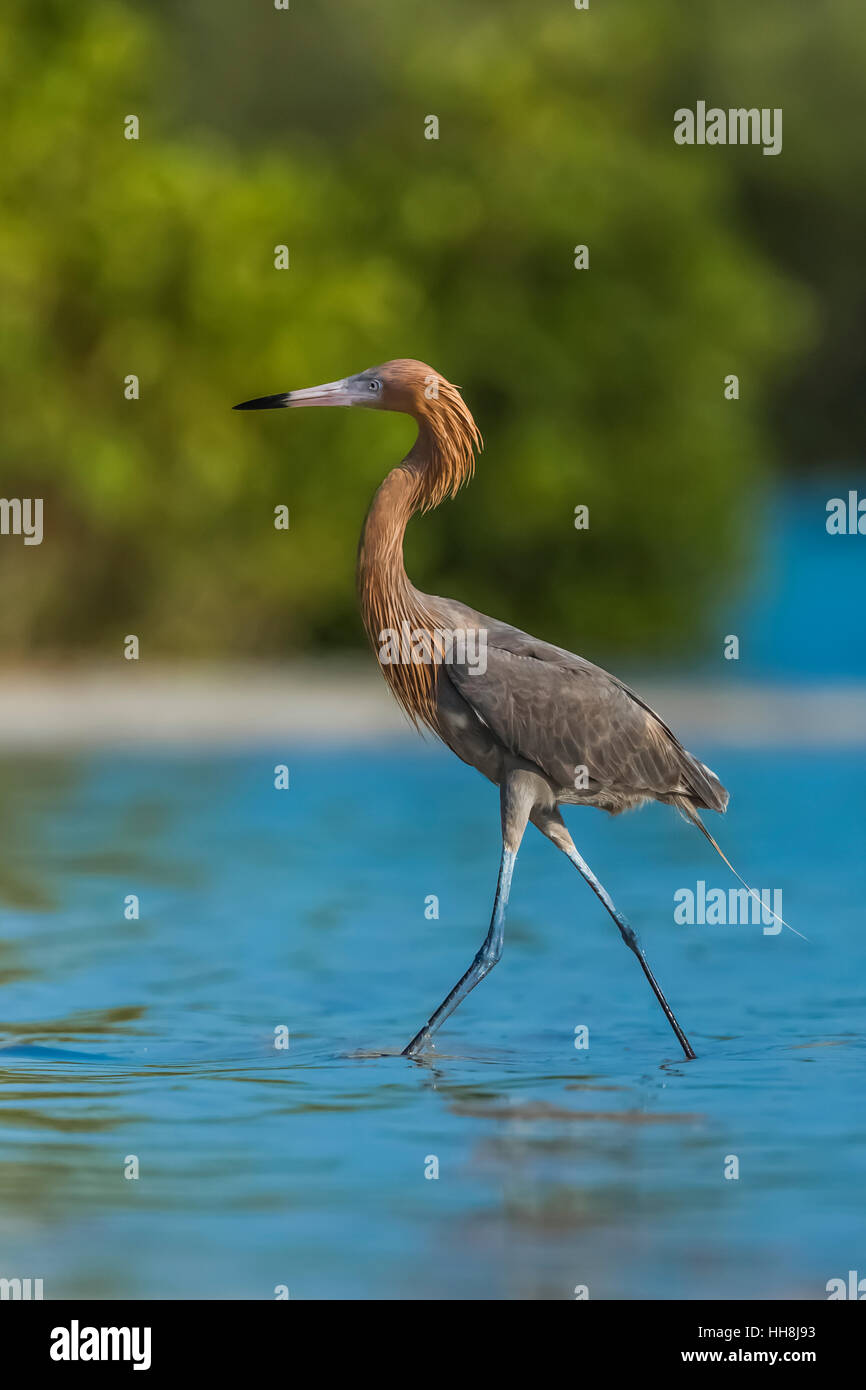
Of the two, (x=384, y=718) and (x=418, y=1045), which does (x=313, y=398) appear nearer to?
(x=418, y=1045)

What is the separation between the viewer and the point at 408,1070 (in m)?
8.24

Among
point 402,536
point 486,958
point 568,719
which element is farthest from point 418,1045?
point 402,536

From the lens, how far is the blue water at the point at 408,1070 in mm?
6031

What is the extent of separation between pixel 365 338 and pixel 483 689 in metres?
15.8

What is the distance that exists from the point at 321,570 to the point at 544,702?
50.3ft

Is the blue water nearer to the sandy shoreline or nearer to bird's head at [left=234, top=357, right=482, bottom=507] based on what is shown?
bird's head at [left=234, top=357, right=482, bottom=507]

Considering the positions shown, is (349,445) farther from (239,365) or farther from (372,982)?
(372,982)

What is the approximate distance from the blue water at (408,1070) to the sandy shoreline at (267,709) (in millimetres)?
3953

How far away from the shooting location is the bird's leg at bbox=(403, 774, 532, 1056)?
27.4ft

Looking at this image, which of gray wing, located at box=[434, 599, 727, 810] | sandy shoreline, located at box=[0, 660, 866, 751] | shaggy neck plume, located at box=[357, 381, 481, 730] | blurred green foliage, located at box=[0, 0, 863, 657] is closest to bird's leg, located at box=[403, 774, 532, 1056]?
gray wing, located at box=[434, 599, 727, 810]

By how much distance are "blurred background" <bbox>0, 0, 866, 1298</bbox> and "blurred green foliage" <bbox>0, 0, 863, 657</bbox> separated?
46 mm

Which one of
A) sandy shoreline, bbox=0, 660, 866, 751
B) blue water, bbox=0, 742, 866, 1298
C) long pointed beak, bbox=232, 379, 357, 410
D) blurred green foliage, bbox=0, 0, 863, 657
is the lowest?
blue water, bbox=0, 742, 866, 1298

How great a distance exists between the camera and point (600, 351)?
24938 mm
